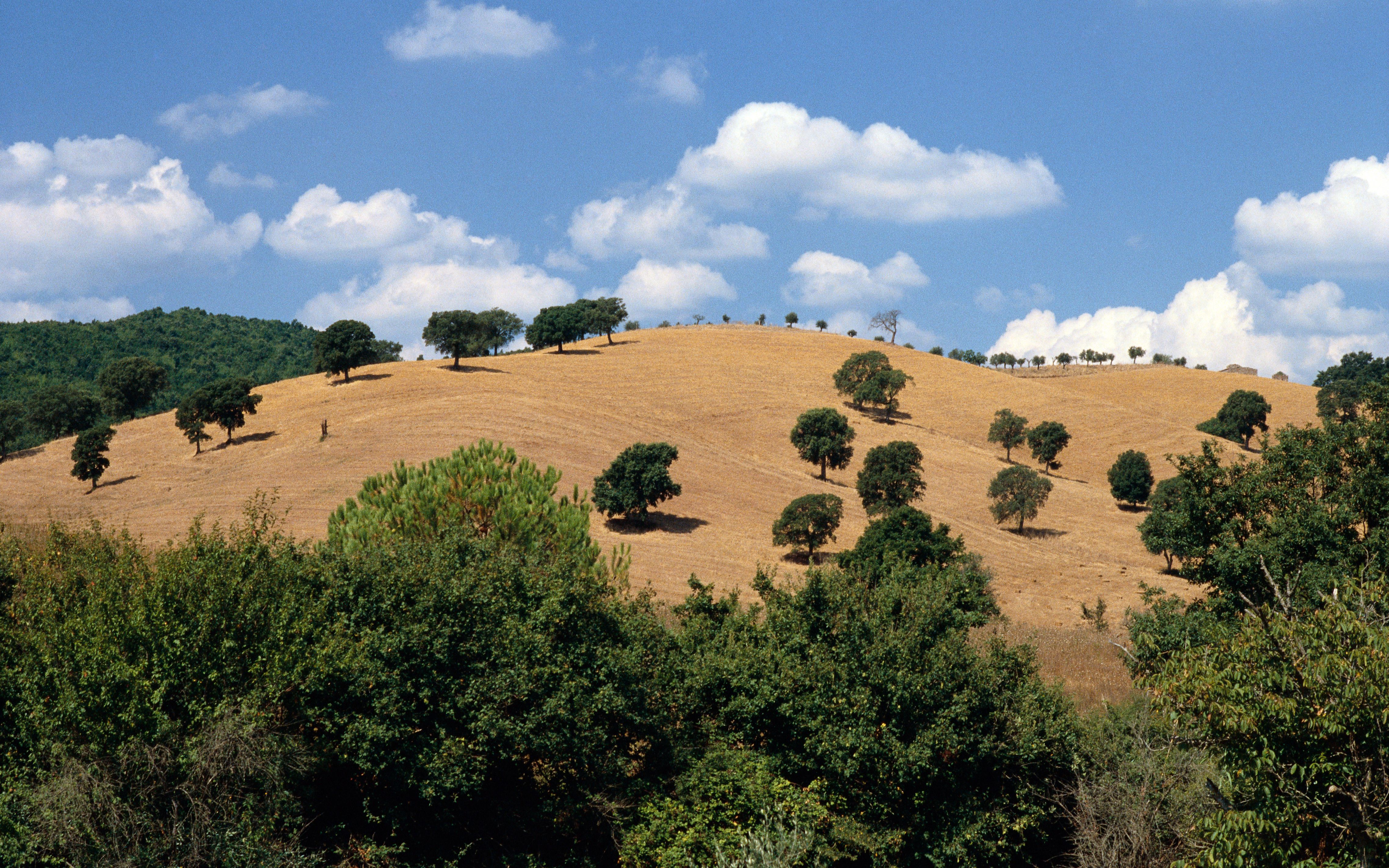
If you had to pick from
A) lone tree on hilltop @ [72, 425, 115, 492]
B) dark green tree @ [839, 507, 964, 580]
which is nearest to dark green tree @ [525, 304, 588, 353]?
lone tree on hilltop @ [72, 425, 115, 492]

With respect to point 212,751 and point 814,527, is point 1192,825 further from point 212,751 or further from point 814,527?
point 814,527

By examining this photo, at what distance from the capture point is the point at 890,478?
2510 inches

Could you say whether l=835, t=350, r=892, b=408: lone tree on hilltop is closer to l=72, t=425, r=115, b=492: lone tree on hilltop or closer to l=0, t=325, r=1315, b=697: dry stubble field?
l=0, t=325, r=1315, b=697: dry stubble field

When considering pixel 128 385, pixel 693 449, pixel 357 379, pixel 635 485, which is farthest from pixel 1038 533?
pixel 128 385

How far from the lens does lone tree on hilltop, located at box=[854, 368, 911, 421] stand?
97.1 m

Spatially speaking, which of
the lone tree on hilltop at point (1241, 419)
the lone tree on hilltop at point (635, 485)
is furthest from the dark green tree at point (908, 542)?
the lone tree on hilltop at point (1241, 419)

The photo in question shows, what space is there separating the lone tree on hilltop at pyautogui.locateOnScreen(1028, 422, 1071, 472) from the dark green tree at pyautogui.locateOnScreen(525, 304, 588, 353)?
54.8 m

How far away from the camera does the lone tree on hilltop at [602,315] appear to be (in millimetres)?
119438

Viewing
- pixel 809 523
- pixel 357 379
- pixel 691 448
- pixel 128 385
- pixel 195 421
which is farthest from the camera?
pixel 128 385

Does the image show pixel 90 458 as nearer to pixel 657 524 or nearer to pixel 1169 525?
pixel 657 524

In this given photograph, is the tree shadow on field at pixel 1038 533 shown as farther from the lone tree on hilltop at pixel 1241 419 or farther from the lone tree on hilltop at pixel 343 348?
the lone tree on hilltop at pixel 343 348

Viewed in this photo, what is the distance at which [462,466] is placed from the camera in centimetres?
2548

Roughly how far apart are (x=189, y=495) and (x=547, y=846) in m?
49.8

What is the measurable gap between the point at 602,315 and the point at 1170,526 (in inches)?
3961
